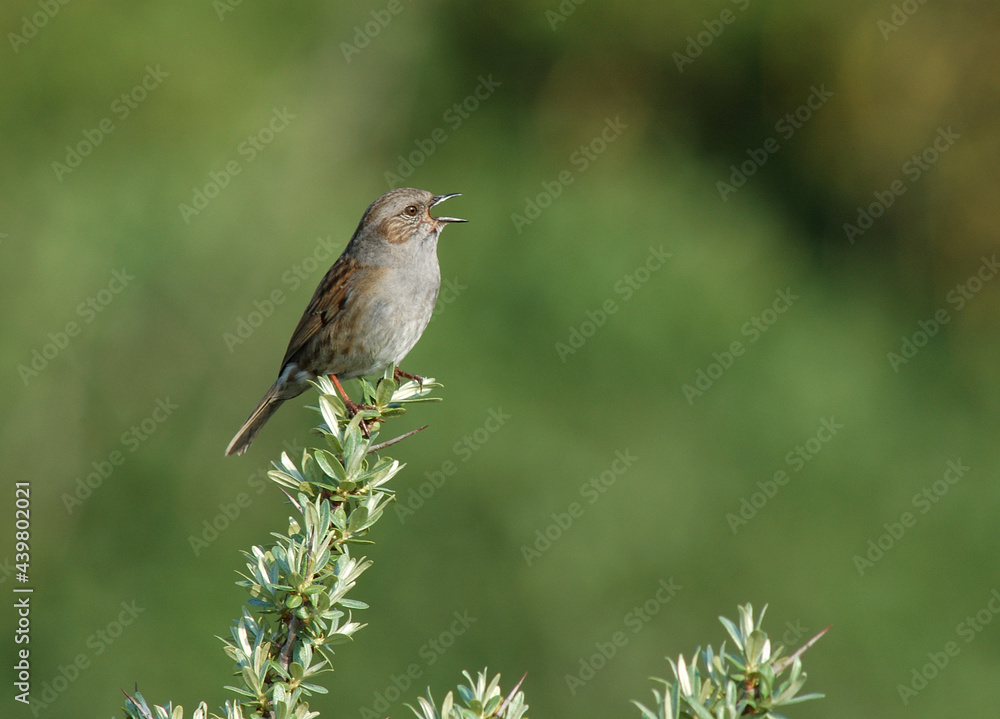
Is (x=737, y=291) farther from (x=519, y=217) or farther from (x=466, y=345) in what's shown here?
(x=466, y=345)

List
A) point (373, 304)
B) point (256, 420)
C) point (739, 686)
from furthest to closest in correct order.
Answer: point (256, 420)
point (373, 304)
point (739, 686)

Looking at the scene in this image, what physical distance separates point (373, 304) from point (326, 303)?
11.6 inches

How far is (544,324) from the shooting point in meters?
9.52

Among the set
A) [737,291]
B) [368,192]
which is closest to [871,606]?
[737,291]

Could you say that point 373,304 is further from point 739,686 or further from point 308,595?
point 739,686

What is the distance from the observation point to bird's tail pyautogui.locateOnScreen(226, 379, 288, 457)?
4930mm

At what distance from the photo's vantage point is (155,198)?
954 centimetres

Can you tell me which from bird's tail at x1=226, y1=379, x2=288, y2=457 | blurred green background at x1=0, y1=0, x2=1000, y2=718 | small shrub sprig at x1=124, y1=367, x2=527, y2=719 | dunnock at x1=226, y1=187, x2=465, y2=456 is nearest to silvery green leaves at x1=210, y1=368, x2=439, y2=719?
small shrub sprig at x1=124, y1=367, x2=527, y2=719

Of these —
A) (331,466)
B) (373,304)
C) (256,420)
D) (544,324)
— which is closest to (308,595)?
(331,466)

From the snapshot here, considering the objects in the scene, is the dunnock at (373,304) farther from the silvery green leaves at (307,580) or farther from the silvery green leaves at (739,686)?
the silvery green leaves at (739,686)

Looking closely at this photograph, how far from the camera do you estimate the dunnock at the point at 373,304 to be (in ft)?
15.9

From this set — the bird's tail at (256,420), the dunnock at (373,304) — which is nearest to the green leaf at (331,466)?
the dunnock at (373,304)

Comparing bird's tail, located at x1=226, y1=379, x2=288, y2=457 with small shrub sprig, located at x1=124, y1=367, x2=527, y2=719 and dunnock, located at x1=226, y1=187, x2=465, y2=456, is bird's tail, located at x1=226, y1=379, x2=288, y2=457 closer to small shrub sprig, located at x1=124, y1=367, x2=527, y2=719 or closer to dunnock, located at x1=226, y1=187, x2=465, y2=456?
dunnock, located at x1=226, y1=187, x2=465, y2=456

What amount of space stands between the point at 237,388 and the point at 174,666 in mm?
2435
